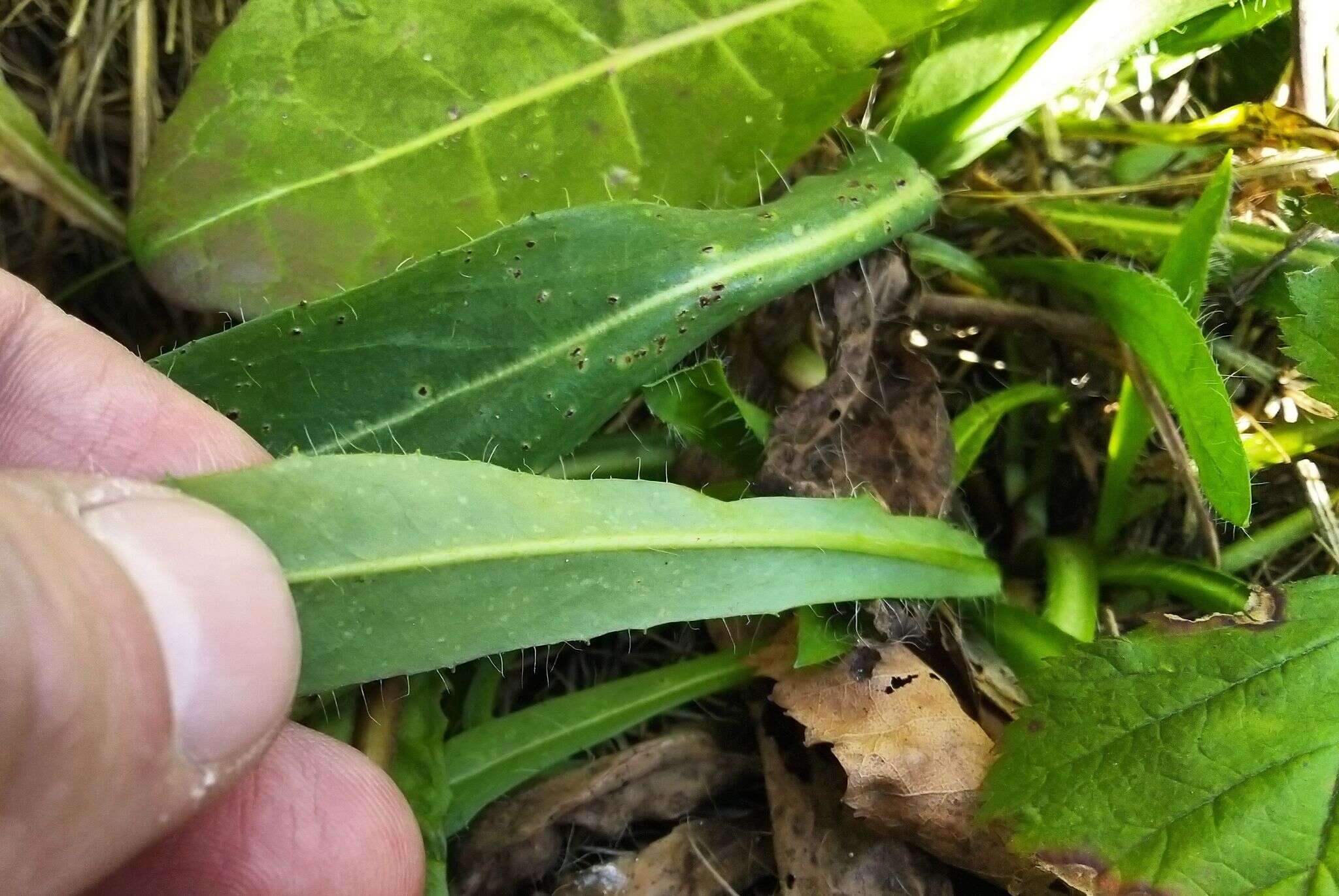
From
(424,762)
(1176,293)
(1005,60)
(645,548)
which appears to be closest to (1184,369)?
(1176,293)

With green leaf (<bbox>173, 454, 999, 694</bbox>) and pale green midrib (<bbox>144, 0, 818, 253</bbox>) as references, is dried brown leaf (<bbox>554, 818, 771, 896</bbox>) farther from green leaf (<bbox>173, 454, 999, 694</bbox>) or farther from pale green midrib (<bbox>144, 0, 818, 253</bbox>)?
pale green midrib (<bbox>144, 0, 818, 253</bbox>)

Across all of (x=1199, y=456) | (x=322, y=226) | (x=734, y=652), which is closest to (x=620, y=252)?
(x=322, y=226)

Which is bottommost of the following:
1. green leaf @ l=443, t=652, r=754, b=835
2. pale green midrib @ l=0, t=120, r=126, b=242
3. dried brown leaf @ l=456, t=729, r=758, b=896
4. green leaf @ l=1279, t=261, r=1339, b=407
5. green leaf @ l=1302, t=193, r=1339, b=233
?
dried brown leaf @ l=456, t=729, r=758, b=896

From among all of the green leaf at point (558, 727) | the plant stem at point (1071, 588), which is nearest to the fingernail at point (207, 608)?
the green leaf at point (558, 727)

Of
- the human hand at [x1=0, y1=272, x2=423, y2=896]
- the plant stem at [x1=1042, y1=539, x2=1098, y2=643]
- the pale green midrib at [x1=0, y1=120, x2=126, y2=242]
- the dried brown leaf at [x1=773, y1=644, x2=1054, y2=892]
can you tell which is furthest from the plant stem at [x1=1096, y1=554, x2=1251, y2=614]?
the pale green midrib at [x1=0, y1=120, x2=126, y2=242]

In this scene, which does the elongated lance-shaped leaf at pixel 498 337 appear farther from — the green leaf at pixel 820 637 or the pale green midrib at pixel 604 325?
the green leaf at pixel 820 637

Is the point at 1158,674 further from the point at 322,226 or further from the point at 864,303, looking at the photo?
the point at 322,226
